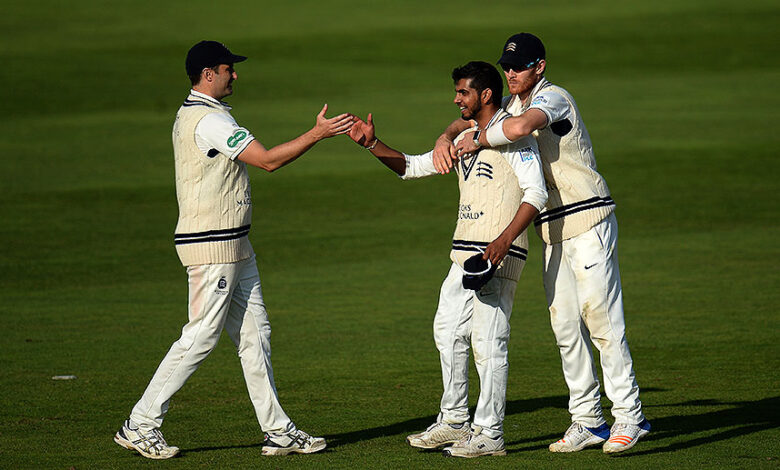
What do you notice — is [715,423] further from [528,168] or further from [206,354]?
Result: [206,354]

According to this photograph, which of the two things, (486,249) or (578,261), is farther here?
(578,261)

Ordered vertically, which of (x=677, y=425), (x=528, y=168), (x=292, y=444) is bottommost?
(x=677, y=425)

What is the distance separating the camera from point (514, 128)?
6824 millimetres

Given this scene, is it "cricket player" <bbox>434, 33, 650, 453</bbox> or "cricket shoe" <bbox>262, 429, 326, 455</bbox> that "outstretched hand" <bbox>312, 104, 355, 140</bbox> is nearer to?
"cricket player" <bbox>434, 33, 650, 453</bbox>

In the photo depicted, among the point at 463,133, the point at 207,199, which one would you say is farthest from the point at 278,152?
the point at 463,133

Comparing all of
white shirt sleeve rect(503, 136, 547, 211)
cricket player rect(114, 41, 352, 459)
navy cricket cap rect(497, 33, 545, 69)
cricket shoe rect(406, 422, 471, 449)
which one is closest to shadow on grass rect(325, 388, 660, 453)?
cricket shoe rect(406, 422, 471, 449)

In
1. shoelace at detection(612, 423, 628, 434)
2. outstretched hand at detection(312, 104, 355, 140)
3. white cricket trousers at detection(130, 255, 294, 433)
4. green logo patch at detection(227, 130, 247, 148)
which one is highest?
outstretched hand at detection(312, 104, 355, 140)

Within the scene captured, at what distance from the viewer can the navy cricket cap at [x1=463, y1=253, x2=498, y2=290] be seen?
6.88 meters

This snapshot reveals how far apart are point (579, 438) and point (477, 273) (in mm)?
1328

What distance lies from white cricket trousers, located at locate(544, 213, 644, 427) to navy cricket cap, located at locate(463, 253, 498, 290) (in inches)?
28.3

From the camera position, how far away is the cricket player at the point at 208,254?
23.7ft

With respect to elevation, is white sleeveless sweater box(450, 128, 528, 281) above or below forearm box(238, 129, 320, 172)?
below

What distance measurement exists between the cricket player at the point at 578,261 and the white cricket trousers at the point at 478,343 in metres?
0.43

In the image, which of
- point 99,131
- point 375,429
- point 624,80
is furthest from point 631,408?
point 624,80
